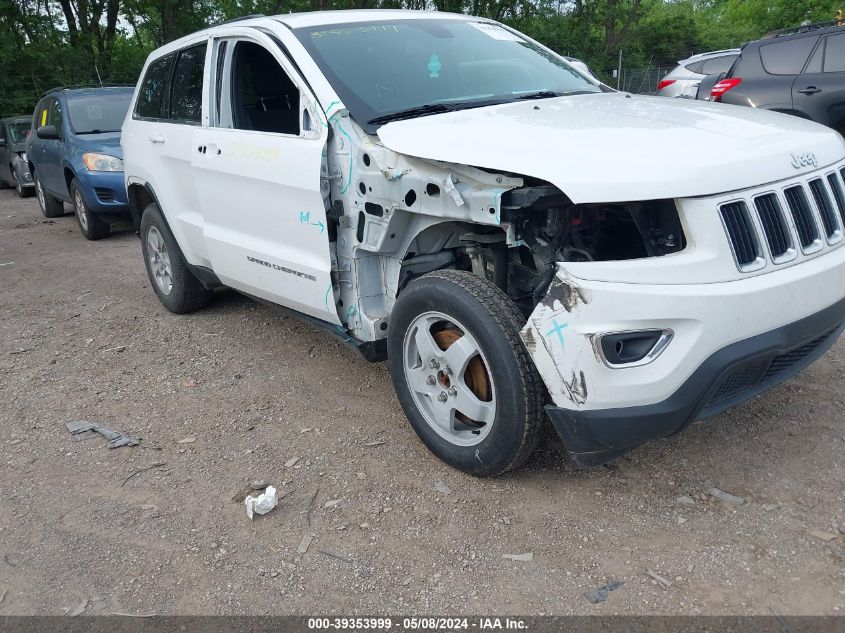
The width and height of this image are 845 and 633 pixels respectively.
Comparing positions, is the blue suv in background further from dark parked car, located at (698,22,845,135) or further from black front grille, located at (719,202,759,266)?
black front grille, located at (719,202,759,266)

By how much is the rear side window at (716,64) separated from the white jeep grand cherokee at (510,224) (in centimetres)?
893

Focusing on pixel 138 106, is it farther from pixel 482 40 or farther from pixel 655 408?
pixel 655 408

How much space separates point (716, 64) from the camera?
40.4ft

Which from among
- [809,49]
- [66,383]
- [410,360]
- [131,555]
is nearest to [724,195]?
[410,360]

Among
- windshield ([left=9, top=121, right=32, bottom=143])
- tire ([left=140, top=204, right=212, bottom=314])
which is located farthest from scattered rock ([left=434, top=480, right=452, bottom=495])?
windshield ([left=9, top=121, right=32, bottom=143])

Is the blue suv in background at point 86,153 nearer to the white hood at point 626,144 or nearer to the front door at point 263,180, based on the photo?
the front door at point 263,180

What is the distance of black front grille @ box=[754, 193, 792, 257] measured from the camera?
2.65 meters

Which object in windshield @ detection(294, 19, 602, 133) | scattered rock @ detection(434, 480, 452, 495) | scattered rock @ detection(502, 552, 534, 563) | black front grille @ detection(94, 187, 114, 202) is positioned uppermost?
windshield @ detection(294, 19, 602, 133)

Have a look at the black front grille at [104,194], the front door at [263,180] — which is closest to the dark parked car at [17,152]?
the black front grille at [104,194]

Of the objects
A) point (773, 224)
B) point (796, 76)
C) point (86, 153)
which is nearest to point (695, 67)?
point (796, 76)

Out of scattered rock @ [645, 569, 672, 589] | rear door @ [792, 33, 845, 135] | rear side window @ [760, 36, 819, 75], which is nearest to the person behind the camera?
scattered rock @ [645, 569, 672, 589]

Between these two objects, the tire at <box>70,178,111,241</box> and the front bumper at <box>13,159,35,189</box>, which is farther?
the front bumper at <box>13,159,35,189</box>

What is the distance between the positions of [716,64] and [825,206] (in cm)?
1060

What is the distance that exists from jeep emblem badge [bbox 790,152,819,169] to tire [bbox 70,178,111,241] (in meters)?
7.98
